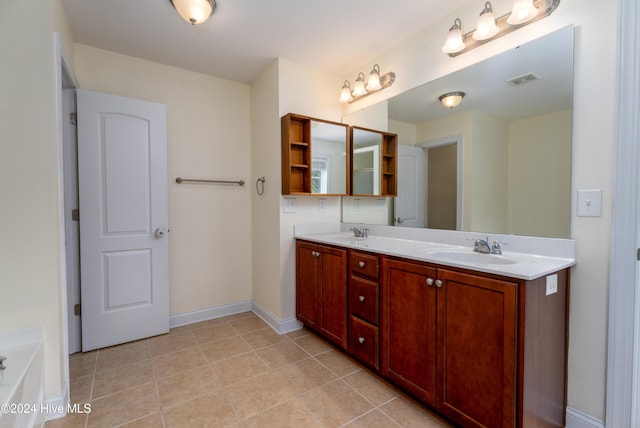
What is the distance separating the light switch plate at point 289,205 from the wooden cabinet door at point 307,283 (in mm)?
A: 307

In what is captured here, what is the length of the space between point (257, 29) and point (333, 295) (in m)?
2.03

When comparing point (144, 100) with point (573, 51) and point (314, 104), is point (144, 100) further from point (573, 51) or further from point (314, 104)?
point (573, 51)

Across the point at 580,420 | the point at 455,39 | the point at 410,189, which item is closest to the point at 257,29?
the point at 455,39

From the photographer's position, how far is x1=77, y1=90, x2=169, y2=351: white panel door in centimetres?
223

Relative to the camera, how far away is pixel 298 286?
261cm

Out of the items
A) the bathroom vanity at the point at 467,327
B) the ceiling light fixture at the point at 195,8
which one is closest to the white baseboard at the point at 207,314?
the bathroom vanity at the point at 467,327

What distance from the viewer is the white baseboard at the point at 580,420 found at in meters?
1.35

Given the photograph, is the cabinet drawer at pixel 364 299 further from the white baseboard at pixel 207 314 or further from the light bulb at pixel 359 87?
the light bulb at pixel 359 87

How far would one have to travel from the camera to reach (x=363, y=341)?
191 centimetres

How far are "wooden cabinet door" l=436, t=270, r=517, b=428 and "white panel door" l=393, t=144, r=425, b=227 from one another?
0.85 metres

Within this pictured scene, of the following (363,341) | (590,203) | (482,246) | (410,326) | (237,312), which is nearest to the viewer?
(590,203)

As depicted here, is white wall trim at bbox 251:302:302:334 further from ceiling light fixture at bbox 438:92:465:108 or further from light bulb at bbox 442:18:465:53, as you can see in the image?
light bulb at bbox 442:18:465:53

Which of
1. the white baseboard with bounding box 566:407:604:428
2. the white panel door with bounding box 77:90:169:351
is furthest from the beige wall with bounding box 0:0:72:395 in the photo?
the white baseboard with bounding box 566:407:604:428

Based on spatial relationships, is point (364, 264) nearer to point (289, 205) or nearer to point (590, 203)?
point (289, 205)
